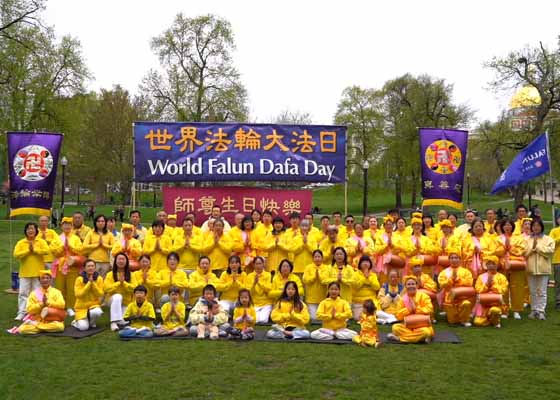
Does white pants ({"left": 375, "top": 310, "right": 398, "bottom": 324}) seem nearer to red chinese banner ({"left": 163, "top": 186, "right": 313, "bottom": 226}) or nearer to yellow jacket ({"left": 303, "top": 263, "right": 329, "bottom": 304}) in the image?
yellow jacket ({"left": 303, "top": 263, "right": 329, "bottom": 304})

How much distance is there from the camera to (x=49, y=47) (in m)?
28.9

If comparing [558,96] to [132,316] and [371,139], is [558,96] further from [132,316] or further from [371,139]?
[132,316]

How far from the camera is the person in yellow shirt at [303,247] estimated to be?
971 cm

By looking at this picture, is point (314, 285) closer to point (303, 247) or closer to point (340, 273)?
point (340, 273)

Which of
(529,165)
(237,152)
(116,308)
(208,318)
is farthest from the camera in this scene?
(237,152)

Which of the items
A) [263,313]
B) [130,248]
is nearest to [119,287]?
[130,248]

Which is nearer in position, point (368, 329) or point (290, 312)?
point (368, 329)

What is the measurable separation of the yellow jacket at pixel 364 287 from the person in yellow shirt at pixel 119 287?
3.64 metres

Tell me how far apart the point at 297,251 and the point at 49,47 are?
24857 millimetres

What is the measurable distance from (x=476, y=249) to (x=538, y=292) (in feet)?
4.03

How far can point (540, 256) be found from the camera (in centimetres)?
911

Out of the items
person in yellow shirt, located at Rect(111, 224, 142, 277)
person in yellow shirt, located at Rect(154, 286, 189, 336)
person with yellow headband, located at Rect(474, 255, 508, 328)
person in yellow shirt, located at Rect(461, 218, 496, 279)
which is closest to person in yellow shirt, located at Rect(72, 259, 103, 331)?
person in yellow shirt, located at Rect(111, 224, 142, 277)

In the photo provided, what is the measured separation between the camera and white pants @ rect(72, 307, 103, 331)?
8.09 metres

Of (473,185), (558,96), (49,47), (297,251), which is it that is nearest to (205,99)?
(49,47)
